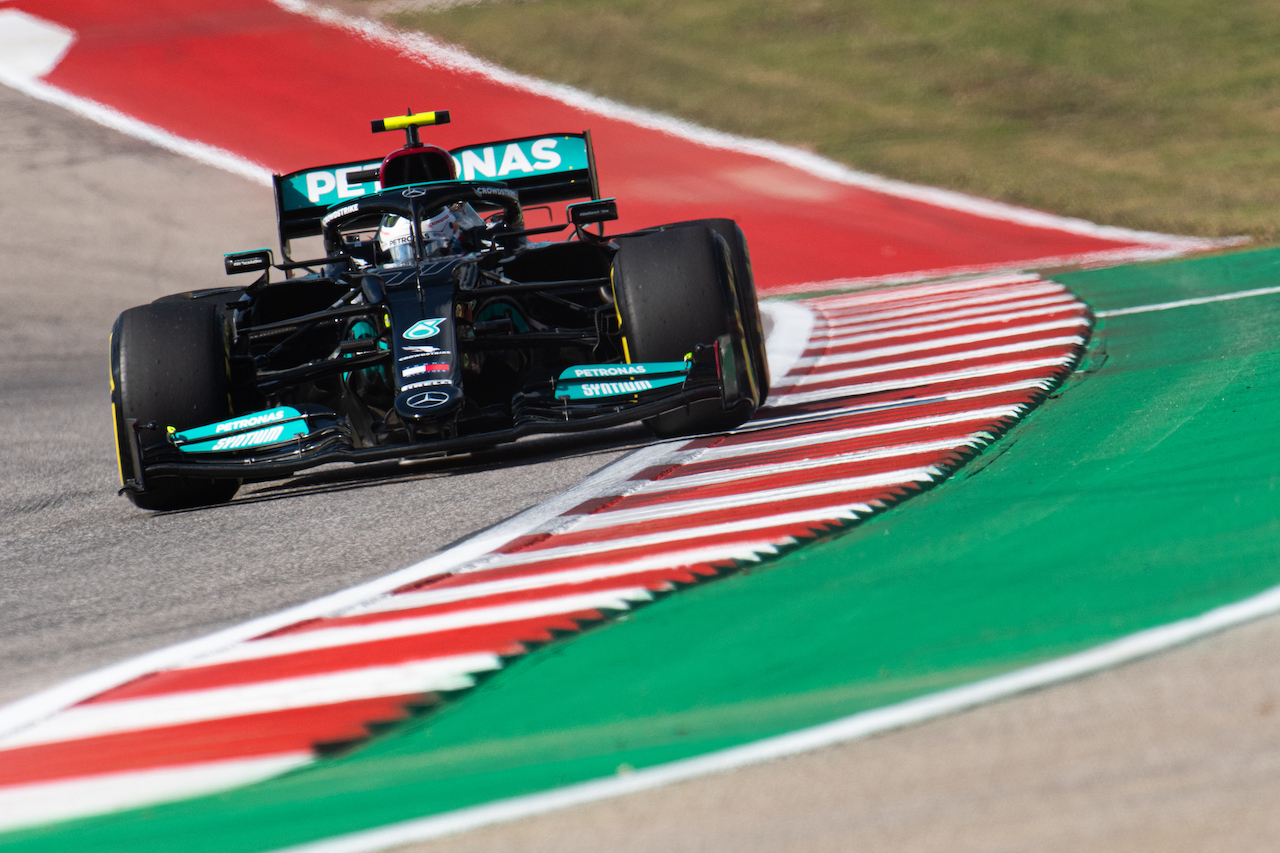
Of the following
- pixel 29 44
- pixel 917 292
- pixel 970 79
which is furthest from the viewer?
pixel 29 44

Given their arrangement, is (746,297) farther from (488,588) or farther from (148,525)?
(488,588)

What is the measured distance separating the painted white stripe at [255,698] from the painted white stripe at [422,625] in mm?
242

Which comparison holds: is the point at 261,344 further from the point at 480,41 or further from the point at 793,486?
the point at 480,41

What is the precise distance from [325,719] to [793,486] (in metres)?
2.28

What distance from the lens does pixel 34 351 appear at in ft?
42.5

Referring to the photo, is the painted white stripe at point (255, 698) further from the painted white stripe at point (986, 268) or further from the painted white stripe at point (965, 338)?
the painted white stripe at point (986, 268)

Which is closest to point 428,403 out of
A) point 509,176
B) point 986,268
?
point 509,176

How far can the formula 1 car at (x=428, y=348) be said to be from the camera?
245 inches

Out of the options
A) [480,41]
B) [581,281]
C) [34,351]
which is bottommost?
[34,351]

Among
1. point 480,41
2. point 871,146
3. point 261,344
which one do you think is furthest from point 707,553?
point 480,41

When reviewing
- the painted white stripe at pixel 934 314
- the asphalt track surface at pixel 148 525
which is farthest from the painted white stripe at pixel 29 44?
the painted white stripe at pixel 934 314

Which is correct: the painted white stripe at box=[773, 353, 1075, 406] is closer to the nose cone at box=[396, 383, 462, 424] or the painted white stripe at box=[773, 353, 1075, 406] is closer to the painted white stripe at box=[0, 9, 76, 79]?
the nose cone at box=[396, 383, 462, 424]

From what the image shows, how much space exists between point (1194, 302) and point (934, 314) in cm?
173

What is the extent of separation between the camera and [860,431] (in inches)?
246
